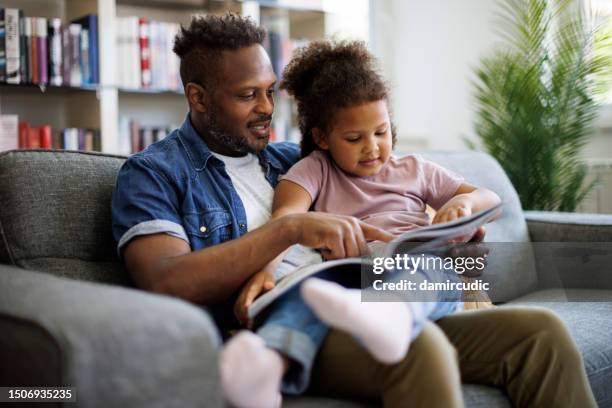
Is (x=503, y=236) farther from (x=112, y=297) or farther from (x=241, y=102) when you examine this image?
(x=112, y=297)

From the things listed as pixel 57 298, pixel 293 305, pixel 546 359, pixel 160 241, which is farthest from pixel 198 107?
pixel 546 359

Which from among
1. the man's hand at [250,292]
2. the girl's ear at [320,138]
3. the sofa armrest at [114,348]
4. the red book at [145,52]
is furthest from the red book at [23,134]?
the sofa armrest at [114,348]

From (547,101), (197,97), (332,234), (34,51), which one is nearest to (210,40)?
(197,97)

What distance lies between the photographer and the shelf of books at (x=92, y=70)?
3014 mm

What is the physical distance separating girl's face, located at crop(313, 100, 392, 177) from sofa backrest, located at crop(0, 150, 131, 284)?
51 cm

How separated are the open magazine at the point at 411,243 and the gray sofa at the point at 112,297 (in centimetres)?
18

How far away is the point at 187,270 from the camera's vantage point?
1333 millimetres

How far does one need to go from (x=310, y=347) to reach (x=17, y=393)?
421mm

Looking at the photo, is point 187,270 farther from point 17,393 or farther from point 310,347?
point 17,393

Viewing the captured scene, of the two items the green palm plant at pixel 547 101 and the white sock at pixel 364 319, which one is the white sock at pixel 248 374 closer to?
the white sock at pixel 364 319

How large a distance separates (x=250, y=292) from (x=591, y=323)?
838 mm

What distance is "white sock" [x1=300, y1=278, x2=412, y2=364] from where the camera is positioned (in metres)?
1.04

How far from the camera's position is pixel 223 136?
65.8 inches

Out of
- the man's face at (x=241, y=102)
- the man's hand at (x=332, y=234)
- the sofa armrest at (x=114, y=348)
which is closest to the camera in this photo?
the sofa armrest at (x=114, y=348)
